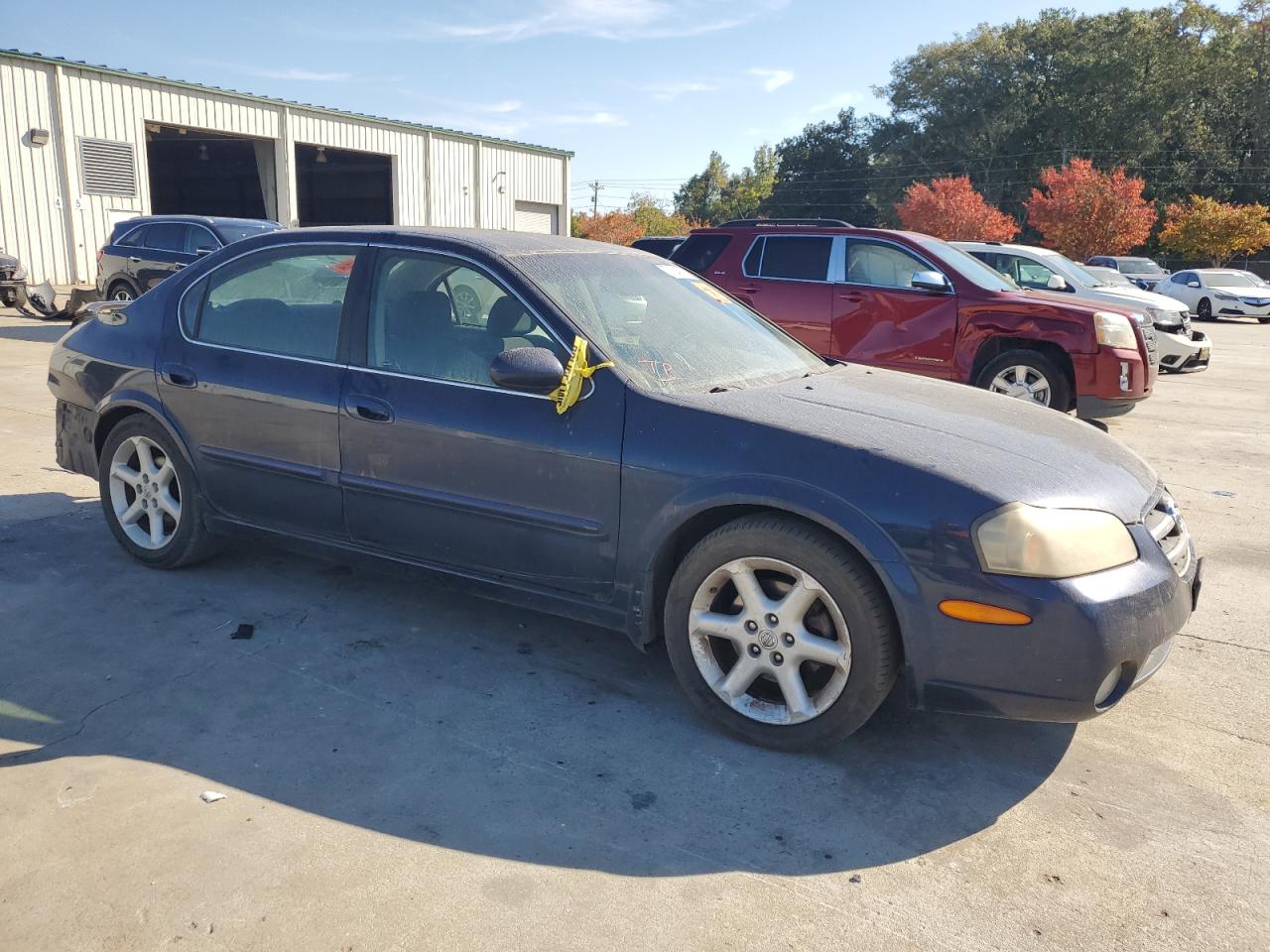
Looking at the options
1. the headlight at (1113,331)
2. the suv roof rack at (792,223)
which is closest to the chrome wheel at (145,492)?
the suv roof rack at (792,223)

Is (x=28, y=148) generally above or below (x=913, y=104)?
below

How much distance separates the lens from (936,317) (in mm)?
8500

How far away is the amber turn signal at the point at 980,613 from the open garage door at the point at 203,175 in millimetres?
27663

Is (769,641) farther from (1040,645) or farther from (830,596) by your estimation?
(1040,645)

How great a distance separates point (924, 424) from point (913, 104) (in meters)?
65.3

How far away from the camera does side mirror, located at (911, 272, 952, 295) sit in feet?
27.1

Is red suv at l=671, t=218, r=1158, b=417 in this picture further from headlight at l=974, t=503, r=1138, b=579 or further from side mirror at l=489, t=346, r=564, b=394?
headlight at l=974, t=503, r=1138, b=579

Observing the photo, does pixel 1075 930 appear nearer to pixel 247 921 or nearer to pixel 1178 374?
pixel 247 921

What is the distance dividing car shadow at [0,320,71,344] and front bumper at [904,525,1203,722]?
14592mm

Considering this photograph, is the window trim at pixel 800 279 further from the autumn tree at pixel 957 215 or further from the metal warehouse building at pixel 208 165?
the autumn tree at pixel 957 215

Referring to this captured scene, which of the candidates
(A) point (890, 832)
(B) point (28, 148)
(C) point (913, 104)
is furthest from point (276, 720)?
(C) point (913, 104)

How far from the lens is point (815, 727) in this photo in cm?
309

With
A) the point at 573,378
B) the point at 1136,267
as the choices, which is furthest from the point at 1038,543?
the point at 1136,267

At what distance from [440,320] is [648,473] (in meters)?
1.19
